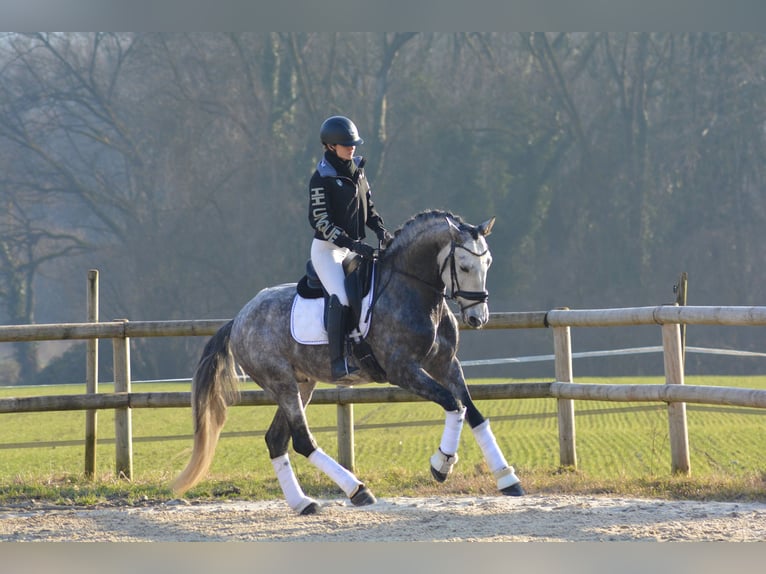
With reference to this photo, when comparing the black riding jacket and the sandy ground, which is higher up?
the black riding jacket

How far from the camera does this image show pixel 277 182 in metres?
36.2

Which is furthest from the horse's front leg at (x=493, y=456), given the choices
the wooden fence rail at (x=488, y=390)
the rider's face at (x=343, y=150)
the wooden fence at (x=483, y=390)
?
the rider's face at (x=343, y=150)

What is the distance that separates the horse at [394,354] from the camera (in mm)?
6320

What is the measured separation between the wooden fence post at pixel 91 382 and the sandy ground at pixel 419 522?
1.41 meters

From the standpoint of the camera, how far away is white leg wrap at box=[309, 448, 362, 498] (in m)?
6.50

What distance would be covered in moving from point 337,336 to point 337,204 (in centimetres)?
87

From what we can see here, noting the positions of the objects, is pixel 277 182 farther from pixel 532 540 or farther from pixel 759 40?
pixel 532 540

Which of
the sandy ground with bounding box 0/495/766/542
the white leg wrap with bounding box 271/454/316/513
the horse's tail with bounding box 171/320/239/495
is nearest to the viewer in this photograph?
the sandy ground with bounding box 0/495/766/542

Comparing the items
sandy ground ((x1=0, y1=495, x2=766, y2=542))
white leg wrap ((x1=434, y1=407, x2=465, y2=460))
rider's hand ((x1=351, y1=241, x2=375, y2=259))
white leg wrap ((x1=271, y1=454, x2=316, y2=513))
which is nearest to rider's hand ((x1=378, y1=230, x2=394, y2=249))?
rider's hand ((x1=351, y1=241, x2=375, y2=259))

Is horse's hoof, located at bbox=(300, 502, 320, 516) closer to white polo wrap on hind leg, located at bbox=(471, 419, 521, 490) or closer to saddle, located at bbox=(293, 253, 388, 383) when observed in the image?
saddle, located at bbox=(293, 253, 388, 383)

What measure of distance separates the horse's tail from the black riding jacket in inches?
48.9

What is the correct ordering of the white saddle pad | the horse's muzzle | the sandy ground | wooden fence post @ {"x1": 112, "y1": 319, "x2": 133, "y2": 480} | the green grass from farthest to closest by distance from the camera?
wooden fence post @ {"x1": 112, "y1": 319, "x2": 133, "y2": 480}, the green grass, the white saddle pad, the horse's muzzle, the sandy ground

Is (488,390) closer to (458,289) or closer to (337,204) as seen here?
(458,289)

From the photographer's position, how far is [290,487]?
6801 millimetres
